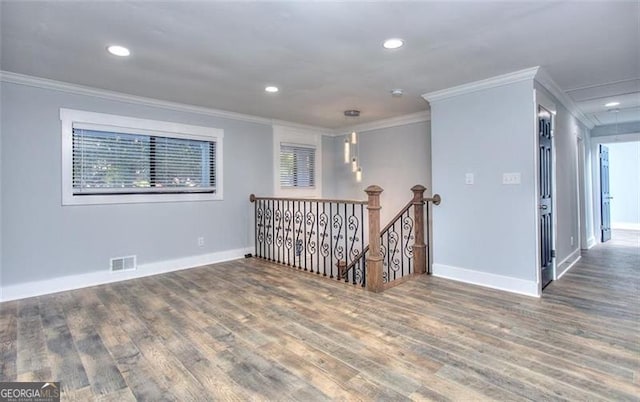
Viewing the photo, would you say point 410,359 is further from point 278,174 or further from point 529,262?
point 278,174

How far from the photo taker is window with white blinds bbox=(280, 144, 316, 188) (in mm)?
6070

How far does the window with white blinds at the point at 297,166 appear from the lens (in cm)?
607

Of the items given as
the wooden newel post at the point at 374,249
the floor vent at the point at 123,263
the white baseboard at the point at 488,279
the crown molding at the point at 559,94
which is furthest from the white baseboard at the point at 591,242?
the floor vent at the point at 123,263

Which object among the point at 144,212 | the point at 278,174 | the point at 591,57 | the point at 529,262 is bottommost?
the point at 529,262

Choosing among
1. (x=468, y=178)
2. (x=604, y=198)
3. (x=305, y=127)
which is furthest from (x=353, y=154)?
(x=604, y=198)

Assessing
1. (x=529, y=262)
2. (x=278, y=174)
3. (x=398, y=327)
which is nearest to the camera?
(x=398, y=327)

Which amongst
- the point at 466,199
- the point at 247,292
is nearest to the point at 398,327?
the point at 247,292

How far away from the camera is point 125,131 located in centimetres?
418

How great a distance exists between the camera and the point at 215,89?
12.9 ft

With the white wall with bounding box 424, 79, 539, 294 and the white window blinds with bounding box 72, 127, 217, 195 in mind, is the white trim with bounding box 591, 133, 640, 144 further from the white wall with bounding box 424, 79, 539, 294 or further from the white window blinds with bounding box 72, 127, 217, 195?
the white window blinds with bounding box 72, 127, 217, 195

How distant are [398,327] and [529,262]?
1.80 metres

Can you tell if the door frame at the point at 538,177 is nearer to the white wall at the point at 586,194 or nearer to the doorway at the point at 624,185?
the white wall at the point at 586,194

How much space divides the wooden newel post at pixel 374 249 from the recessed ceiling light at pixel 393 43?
1.45 metres

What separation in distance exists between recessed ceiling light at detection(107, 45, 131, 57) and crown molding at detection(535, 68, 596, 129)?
3960 mm
